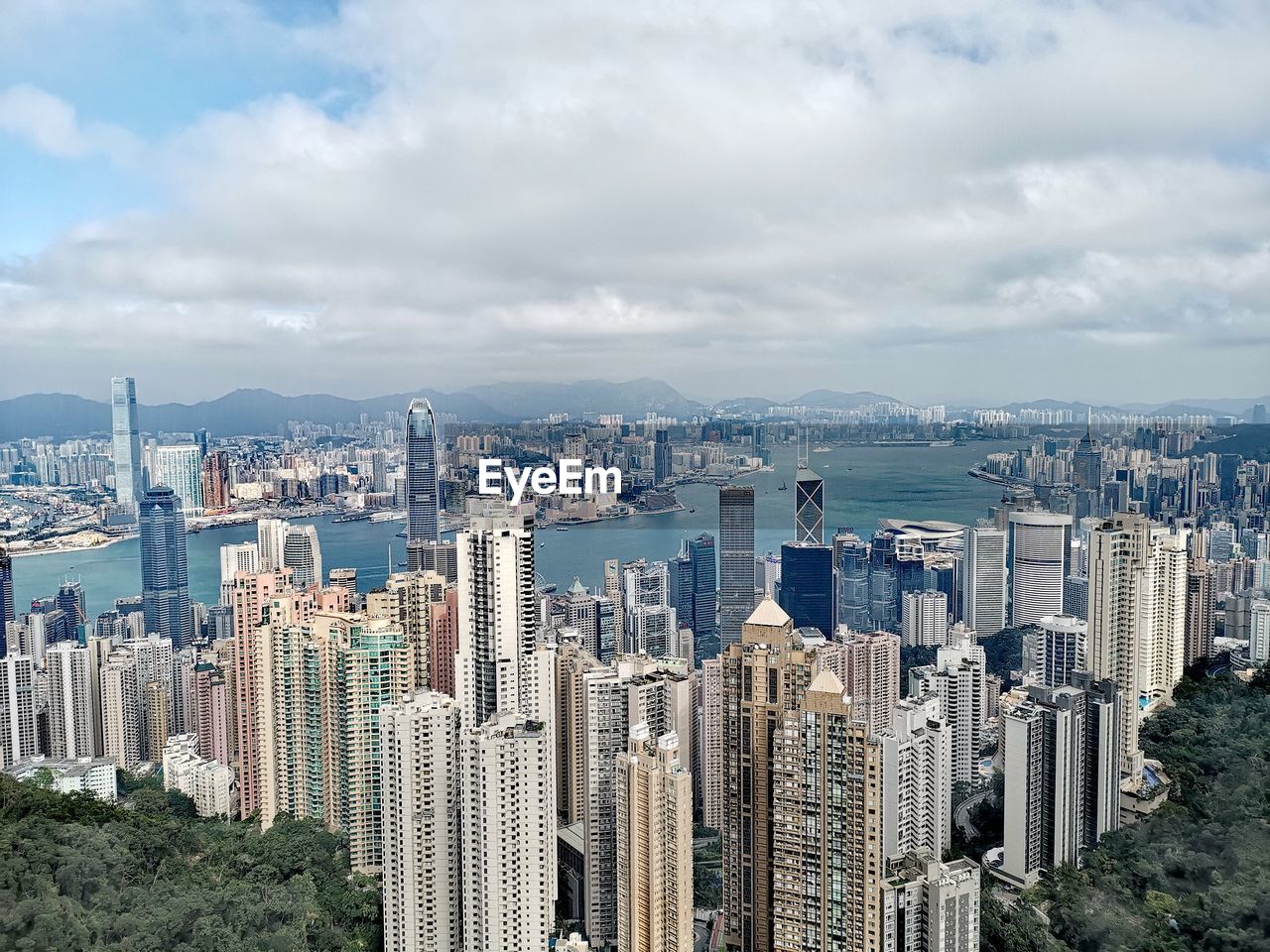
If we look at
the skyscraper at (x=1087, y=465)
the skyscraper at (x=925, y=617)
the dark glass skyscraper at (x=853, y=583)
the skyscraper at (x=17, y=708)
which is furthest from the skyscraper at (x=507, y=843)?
the skyscraper at (x=1087, y=465)

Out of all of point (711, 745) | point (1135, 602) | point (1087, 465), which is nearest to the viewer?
point (711, 745)

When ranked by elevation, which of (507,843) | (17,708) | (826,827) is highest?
(826,827)

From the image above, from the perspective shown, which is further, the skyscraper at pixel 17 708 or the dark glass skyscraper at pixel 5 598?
the skyscraper at pixel 17 708

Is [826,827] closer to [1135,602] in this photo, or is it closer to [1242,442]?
[1135,602]

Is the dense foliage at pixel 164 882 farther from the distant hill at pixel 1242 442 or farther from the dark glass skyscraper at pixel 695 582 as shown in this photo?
the distant hill at pixel 1242 442

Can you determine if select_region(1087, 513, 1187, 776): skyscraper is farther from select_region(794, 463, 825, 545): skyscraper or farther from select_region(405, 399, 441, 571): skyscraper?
select_region(405, 399, 441, 571): skyscraper

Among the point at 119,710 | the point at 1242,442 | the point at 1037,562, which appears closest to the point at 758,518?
the point at 1037,562
